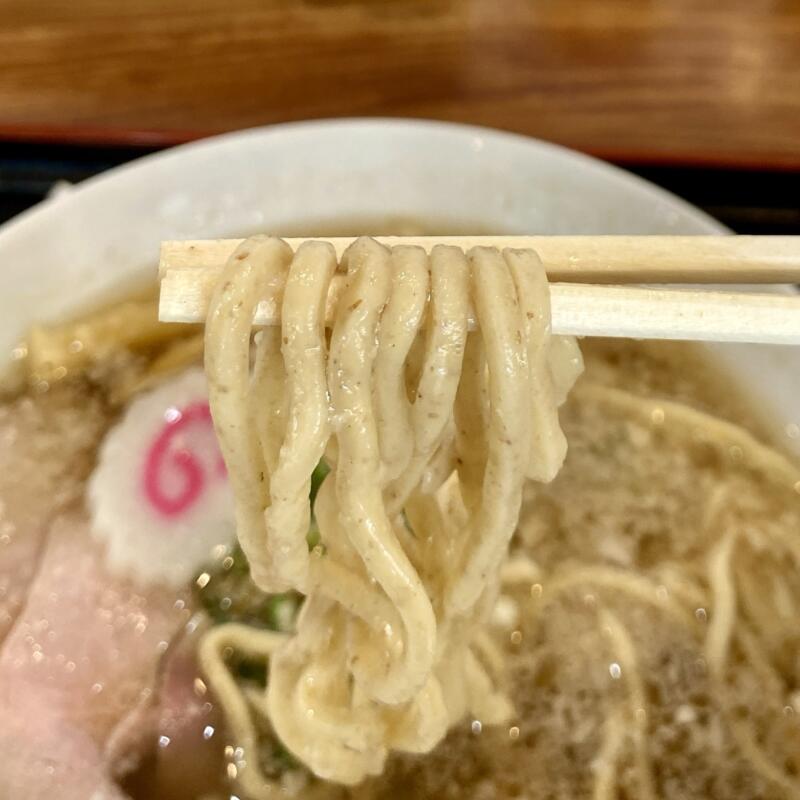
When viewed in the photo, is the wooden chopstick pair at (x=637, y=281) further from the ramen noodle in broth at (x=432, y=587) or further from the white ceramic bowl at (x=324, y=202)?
the white ceramic bowl at (x=324, y=202)

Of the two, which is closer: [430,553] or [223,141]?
[430,553]

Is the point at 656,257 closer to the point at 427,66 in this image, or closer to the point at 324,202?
the point at 324,202

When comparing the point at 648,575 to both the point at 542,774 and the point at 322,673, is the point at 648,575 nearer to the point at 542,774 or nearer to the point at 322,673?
the point at 542,774

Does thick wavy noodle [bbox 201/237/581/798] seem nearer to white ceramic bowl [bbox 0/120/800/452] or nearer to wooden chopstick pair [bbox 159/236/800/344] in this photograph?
wooden chopstick pair [bbox 159/236/800/344]

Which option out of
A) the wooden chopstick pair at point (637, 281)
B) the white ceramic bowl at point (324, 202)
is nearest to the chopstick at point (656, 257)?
the wooden chopstick pair at point (637, 281)

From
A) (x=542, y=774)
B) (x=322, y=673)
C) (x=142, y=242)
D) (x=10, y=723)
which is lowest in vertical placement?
(x=542, y=774)

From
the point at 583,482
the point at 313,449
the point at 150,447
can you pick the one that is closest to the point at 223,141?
the point at 150,447
